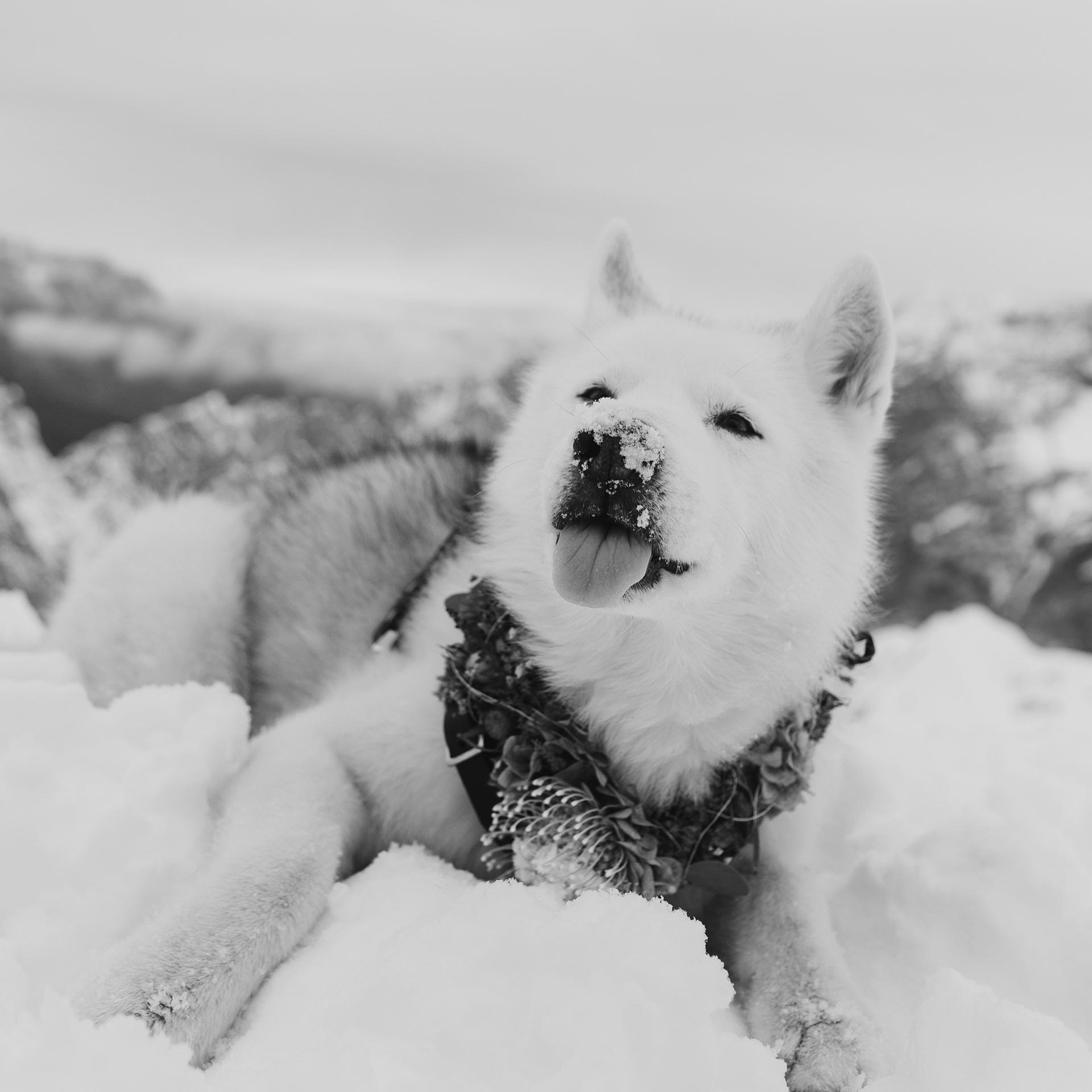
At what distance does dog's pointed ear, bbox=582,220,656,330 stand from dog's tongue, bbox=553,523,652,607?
4.45 feet

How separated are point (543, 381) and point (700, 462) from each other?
1.11m

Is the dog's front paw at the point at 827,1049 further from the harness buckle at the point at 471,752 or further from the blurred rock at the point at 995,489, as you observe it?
the blurred rock at the point at 995,489

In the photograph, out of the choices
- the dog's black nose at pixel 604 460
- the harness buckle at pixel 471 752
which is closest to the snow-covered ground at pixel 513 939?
the harness buckle at pixel 471 752

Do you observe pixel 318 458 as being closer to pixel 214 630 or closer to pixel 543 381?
pixel 214 630

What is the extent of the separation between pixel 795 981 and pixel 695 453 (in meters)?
1.46

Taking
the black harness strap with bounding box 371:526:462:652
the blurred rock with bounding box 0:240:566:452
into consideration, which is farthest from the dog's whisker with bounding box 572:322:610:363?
the blurred rock with bounding box 0:240:566:452

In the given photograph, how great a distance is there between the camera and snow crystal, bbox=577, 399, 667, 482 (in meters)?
2.06

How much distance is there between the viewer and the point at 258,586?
3826 millimetres

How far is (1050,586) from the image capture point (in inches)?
625

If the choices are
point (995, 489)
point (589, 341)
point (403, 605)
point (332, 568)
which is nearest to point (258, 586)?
point (332, 568)

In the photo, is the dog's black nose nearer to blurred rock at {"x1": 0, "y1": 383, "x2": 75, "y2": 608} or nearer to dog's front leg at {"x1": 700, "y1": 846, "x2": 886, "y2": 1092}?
dog's front leg at {"x1": 700, "y1": 846, "x2": 886, "y2": 1092}

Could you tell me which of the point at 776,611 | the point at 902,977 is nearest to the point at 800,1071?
the point at 902,977

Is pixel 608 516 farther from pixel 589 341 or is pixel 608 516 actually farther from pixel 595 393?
pixel 589 341

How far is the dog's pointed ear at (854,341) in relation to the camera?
9.31 feet
